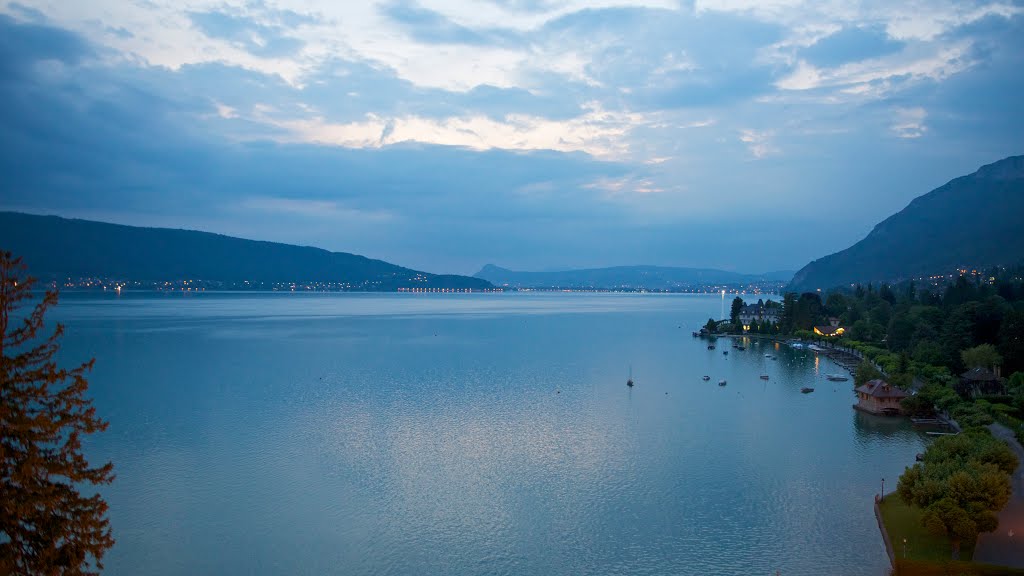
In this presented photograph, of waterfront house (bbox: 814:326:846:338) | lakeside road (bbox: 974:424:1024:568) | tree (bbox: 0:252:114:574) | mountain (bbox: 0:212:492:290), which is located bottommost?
lakeside road (bbox: 974:424:1024:568)

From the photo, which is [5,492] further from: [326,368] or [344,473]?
[326,368]

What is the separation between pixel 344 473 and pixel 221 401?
1346 cm

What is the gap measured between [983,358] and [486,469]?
25.4 metres

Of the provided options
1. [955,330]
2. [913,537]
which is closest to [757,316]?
[955,330]

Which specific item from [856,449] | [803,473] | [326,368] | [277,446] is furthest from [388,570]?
[326,368]

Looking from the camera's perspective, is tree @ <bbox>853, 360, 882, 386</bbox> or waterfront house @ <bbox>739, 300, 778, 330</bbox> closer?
tree @ <bbox>853, 360, 882, 386</bbox>

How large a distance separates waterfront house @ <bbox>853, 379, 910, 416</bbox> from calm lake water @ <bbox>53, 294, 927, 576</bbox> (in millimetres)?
986

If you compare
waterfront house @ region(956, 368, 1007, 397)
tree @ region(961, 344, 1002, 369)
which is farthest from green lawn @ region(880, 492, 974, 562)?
tree @ region(961, 344, 1002, 369)

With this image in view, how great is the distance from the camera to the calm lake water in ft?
46.5

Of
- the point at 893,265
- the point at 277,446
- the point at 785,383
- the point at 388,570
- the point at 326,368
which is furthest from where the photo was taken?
the point at 893,265

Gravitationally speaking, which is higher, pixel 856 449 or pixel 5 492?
pixel 5 492

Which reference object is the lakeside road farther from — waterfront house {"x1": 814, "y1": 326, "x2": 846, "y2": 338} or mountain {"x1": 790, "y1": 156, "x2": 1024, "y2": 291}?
mountain {"x1": 790, "y1": 156, "x2": 1024, "y2": 291}

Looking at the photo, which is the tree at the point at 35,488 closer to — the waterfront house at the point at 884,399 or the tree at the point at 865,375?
the waterfront house at the point at 884,399

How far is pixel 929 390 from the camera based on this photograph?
2705cm
